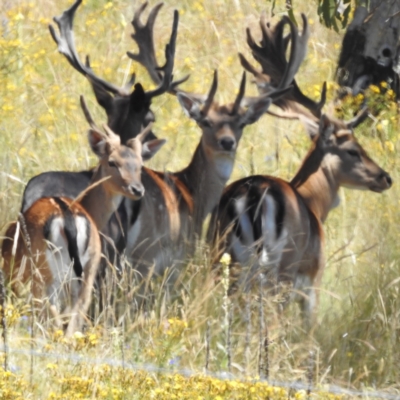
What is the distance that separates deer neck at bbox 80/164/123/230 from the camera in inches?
329

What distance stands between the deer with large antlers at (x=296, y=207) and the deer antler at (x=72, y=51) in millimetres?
1163

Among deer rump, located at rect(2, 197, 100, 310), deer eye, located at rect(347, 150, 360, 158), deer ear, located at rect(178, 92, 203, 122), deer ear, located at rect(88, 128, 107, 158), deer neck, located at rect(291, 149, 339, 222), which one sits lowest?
deer rump, located at rect(2, 197, 100, 310)

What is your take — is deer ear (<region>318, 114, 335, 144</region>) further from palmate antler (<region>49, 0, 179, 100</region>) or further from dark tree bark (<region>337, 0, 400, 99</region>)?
dark tree bark (<region>337, 0, 400, 99</region>)

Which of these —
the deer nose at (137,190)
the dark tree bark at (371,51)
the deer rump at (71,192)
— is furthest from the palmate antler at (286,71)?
the deer nose at (137,190)

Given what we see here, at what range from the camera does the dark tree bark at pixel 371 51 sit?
12039 millimetres

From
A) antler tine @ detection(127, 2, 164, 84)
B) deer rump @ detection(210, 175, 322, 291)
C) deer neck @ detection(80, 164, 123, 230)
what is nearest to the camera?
deer neck @ detection(80, 164, 123, 230)

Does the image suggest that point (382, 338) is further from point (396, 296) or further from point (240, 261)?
point (240, 261)

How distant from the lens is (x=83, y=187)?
27.8 ft

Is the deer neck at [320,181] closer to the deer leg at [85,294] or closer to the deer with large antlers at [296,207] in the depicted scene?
the deer with large antlers at [296,207]

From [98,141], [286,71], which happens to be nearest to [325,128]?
[286,71]

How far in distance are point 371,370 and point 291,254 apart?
130cm

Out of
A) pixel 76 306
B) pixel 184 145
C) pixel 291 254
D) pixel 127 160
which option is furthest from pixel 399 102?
pixel 76 306

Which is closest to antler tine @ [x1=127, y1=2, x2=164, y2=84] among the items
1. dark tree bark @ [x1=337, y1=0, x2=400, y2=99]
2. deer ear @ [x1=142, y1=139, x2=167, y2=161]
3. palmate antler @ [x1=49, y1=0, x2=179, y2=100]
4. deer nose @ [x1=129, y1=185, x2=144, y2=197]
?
palmate antler @ [x1=49, y1=0, x2=179, y2=100]

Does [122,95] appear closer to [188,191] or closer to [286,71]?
[188,191]
